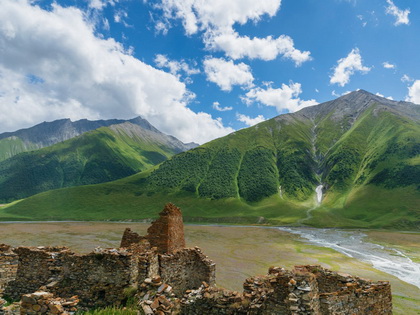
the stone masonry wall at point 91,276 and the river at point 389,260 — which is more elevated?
the stone masonry wall at point 91,276

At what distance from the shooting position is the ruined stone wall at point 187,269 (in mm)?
13922

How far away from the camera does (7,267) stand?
12383 mm

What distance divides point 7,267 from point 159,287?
26.8ft

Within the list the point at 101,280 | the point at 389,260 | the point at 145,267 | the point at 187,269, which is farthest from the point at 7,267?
the point at 389,260

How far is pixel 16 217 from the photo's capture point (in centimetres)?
14100

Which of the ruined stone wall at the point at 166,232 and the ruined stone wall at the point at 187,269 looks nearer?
the ruined stone wall at the point at 187,269

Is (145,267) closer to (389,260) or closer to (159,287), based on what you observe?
(159,287)

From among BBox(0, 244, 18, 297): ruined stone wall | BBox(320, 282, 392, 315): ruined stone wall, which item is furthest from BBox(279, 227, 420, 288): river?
BBox(0, 244, 18, 297): ruined stone wall

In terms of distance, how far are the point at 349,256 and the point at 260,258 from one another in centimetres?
2073

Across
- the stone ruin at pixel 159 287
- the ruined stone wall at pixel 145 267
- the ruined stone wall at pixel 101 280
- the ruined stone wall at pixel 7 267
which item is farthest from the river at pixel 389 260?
the ruined stone wall at pixel 7 267

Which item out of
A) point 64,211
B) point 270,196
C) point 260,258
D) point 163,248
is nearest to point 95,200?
point 64,211

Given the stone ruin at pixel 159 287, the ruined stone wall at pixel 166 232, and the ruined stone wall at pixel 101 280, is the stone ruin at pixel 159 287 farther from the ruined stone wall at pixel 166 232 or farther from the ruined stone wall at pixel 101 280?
the ruined stone wall at pixel 166 232

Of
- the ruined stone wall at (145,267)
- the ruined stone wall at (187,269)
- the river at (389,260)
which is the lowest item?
the river at (389,260)

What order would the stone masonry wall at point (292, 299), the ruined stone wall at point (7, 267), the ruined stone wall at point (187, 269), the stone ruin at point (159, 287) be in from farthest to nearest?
1. the ruined stone wall at point (187, 269)
2. the ruined stone wall at point (7, 267)
3. the stone ruin at point (159, 287)
4. the stone masonry wall at point (292, 299)
